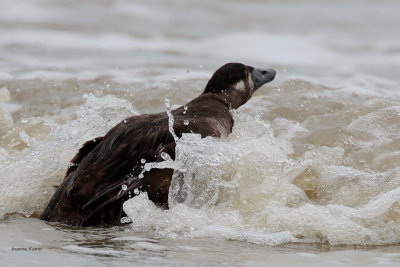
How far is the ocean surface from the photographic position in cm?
495

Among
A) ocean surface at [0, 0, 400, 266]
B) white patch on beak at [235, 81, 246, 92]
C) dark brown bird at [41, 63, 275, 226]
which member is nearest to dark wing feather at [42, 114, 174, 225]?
dark brown bird at [41, 63, 275, 226]

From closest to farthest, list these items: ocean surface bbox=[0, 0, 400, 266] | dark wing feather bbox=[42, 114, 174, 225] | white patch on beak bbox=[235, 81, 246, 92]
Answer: ocean surface bbox=[0, 0, 400, 266] < dark wing feather bbox=[42, 114, 174, 225] < white patch on beak bbox=[235, 81, 246, 92]

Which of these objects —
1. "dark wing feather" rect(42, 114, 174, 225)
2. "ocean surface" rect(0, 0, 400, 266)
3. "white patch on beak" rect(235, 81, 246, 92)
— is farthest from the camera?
"white patch on beak" rect(235, 81, 246, 92)

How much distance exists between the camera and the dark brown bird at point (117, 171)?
5504 millimetres

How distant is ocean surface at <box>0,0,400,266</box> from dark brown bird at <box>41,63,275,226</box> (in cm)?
12

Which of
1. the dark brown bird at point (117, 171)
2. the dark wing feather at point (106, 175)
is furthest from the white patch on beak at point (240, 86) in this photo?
the dark wing feather at point (106, 175)

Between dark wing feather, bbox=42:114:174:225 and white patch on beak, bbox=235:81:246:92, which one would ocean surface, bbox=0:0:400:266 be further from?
white patch on beak, bbox=235:81:246:92

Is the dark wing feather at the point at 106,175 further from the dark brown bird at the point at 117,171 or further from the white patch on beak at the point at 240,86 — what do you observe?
the white patch on beak at the point at 240,86

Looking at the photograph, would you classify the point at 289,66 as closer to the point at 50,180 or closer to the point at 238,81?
the point at 238,81

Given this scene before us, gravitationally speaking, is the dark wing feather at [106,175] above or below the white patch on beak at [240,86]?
below

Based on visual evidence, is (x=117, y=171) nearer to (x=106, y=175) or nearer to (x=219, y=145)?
(x=106, y=175)

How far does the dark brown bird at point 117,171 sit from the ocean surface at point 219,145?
12 cm

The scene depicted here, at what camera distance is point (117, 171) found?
5.62 m

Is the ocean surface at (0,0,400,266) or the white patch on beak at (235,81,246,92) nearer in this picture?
the ocean surface at (0,0,400,266)
